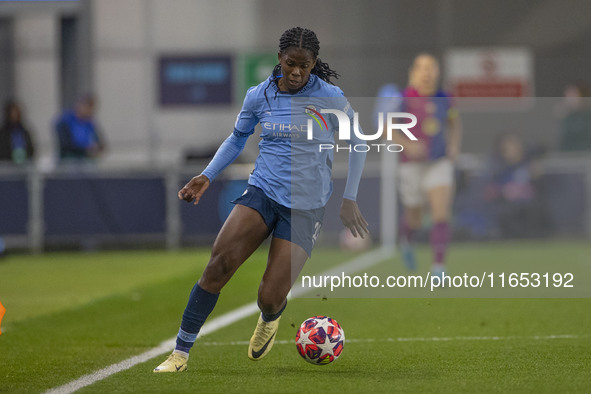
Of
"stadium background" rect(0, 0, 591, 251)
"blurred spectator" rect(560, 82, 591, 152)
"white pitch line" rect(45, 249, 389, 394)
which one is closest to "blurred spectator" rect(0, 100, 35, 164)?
"stadium background" rect(0, 0, 591, 251)

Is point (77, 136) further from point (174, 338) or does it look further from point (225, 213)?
point (174, 338)

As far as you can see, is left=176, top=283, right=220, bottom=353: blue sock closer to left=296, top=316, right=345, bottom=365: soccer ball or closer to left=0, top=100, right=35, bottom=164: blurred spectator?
left=296, top=316, right=345, bottom=365: soccer ball

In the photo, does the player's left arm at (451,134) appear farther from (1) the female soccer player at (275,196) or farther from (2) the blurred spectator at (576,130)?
(2) the blurred spectator at (576,130)

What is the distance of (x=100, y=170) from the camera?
17.4 meters

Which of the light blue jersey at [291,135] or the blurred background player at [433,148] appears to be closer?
the light blue jersey at [291,135]

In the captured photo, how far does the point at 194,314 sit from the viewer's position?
6707mm

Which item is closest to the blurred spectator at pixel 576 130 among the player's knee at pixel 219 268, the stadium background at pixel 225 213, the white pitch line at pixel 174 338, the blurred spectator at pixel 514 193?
the stadium background at pixel 225 213

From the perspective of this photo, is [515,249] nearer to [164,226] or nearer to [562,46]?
[164,226]

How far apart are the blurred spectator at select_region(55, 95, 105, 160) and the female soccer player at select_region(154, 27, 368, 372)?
10.8m

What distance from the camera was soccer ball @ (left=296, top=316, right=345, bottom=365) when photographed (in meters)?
6.75

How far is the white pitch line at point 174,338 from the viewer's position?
20.8 ft

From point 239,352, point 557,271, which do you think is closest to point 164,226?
point 557,271

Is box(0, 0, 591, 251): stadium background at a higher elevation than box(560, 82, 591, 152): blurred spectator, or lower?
higher

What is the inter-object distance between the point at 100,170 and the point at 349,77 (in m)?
8.69
